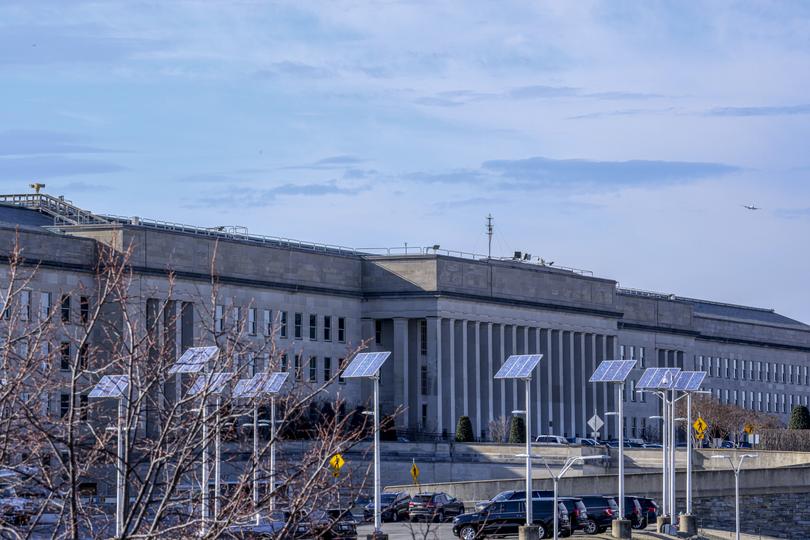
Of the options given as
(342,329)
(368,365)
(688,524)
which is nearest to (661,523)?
(688,524)

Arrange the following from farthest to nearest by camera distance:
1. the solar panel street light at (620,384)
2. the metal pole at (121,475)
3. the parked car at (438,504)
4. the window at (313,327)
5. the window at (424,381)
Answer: the window at (424,381) < the window at (313,327) < the parked car at (438,504) < the solar panel street light at (620,384) < the metal pole at (121,475)

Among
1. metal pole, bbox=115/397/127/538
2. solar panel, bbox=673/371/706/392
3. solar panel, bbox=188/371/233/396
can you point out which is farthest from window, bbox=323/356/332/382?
solar panel, bbox=188/371/233/396

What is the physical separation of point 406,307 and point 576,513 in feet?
224

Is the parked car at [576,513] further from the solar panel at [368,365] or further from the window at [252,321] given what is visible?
the window at [252,321]

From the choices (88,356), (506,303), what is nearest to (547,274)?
(506,303)

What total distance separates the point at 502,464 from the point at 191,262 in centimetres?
2555

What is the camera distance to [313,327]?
451 ft

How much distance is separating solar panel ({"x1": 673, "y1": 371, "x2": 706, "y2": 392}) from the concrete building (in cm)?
3431

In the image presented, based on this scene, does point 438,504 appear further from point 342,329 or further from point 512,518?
point 342,329

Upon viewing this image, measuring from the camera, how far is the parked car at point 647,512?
80.4m

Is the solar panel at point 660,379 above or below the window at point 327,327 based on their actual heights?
below

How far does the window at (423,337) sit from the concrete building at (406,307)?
11 centimetres

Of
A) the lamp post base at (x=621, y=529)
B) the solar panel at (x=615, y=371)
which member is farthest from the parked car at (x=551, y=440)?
the lamp post base at (x=621, y=529)

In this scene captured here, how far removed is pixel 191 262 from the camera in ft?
412
